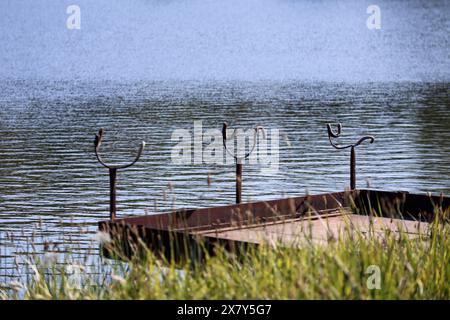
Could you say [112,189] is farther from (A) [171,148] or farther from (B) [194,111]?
(B) [194,111]

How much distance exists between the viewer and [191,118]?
120ft

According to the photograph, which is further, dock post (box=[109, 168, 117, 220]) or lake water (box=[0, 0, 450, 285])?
lake water (box=[0, 0, 450, 285])

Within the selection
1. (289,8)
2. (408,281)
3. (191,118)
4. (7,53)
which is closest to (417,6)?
(289,8)

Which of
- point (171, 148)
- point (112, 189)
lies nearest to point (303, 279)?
point (112, 189)

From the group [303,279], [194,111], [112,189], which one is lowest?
[303,279]

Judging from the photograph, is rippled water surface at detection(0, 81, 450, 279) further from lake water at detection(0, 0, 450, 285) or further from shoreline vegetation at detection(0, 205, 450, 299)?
shoreline vegetation at detection(0, 205, 450, 299)

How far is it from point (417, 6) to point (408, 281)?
14985cm

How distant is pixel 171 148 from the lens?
27.1m

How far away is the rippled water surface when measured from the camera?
17.6 m

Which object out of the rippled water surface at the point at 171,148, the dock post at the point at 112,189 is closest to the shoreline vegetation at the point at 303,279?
the rippled water surface at the point at 171,148

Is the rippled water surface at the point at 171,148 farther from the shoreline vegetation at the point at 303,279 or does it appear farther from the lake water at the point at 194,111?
the shoreline vegetation at the point at 303,279

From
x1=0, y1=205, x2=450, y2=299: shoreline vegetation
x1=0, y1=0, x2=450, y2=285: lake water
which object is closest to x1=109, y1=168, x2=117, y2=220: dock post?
x1=0, y1=0, x2=450, y2=285: lake water

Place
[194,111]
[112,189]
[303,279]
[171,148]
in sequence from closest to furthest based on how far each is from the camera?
1. [303,279]
2. [112,189]
3. [171,148]
4. [194,111]

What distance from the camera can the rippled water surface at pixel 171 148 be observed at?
17.6 meters
